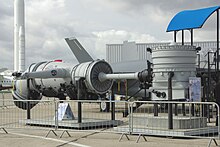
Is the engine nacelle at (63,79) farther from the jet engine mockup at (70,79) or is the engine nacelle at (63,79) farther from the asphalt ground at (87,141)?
the asphalt ground at (87,141)

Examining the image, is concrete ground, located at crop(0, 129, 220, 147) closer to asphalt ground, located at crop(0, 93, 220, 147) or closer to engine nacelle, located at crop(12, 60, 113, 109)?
asphalt ground, located at crop(0, 93, 220, 147)

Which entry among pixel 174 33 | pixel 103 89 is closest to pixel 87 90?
pixel 103 89

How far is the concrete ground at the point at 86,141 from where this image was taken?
358 inches

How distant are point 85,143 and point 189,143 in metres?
2.63

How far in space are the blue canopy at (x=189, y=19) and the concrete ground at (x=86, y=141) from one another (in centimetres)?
462

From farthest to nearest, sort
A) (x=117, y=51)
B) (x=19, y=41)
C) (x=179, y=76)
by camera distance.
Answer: (x=19, y=41), (x=117, y=51), (x=179, y=76)

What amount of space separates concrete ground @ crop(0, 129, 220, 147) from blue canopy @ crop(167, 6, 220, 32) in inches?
182

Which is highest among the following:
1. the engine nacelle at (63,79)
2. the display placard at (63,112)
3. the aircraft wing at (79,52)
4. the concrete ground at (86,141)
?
the aircraft wing at (79,52)

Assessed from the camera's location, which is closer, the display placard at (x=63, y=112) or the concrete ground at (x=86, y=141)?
the concrete ground at (x=86, y=141)

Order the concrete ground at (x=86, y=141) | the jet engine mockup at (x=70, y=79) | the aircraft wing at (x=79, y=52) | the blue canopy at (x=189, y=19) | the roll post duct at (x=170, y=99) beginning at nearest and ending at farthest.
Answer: the concrete ground at (x=86, y=141) → the roll post duct at (x=170, y=99) → the blue canopy at (x=189, y=19) → the jet engine mockup at (x=70, y=79) → the aircraft wing at (x=79, y=52)

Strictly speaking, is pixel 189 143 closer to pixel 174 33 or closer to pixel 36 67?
pixel 174 33

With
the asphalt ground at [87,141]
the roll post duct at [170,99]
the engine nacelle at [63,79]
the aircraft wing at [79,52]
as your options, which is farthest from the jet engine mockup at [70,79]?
the aircraft wing at [79,52]

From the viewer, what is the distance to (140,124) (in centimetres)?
1120

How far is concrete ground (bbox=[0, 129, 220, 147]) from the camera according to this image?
910 cm
